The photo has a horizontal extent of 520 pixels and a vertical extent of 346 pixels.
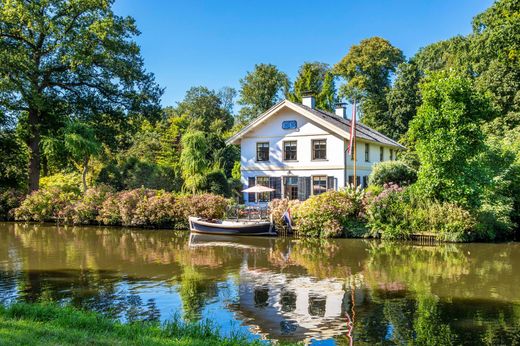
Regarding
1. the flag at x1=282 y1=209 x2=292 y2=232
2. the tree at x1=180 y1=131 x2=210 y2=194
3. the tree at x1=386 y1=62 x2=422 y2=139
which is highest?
the tree at x1=386 y1=62 x2=422 y2=139

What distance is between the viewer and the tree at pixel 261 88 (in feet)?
202

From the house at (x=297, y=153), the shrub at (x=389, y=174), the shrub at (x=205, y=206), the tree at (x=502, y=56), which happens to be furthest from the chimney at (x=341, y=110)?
the shrub at (x=205, y=206)

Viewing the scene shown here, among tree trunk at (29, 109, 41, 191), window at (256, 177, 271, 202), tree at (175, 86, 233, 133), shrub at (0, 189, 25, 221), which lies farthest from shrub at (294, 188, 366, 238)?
tree at (175, 86, 233, 133)

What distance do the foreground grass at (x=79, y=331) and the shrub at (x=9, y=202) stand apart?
95.0ft

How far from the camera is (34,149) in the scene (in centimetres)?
3638

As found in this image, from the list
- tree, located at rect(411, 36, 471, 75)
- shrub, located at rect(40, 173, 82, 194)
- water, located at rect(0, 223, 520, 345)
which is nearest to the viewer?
water, located at rect(0, 223, 520, 345)

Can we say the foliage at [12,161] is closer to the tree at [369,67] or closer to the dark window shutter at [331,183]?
the dark window shutter at [331,183]

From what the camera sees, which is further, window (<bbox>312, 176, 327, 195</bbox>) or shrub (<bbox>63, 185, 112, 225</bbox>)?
window (<bbox>312, 176, 327, 195</bbox>)

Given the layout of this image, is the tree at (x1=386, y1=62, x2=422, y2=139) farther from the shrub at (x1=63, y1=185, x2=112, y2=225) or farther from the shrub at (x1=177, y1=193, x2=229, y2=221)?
the shrub at (x1=63, y1=185, x2=112, y2=225)

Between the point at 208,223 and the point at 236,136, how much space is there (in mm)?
10987

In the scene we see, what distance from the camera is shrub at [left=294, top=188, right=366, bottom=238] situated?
82.0 ft

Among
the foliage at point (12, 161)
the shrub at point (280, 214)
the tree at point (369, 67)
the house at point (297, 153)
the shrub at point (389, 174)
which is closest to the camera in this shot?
the shrub at point (280, 214)

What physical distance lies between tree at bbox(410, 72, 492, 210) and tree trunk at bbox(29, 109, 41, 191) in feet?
89.0

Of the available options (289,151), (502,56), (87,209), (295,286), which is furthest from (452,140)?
(87,209)
